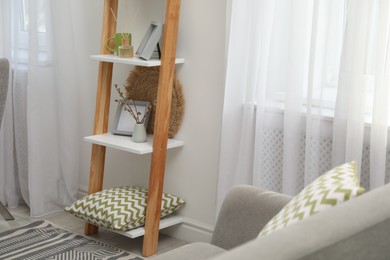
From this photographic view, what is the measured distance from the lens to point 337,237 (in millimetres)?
1138

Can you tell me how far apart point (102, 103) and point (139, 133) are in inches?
12.1

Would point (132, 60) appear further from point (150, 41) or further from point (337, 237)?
point (337, 237)

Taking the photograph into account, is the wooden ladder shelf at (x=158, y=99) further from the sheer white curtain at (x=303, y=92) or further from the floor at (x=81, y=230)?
the sheer white curtain at (x=303, y=92)

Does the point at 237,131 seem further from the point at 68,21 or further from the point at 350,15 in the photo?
the point at 68,21

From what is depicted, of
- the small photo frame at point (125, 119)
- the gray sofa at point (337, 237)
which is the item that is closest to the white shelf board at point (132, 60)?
the small photo frame at point (125, 119)

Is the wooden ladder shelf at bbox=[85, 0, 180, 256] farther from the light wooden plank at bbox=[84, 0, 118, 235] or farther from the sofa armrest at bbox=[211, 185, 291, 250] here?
the sofa armrest at bbox=[211, 185, 291, 250]

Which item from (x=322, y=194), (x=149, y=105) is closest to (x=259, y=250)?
(x=322, y=194)

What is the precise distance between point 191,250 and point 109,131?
164 cm

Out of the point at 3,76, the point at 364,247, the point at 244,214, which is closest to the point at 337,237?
the point at 364,247

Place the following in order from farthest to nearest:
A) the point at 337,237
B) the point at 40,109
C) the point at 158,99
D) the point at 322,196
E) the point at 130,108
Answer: the point at 40,109, the point at 130,108, the point at 158,99, the point at 322,196, the point at 337,237

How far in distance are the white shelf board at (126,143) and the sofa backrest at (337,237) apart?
192 centimetres

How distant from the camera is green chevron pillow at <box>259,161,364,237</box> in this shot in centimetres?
147

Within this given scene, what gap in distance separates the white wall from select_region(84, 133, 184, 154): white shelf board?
0.11 metres

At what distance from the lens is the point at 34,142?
3703 mm
